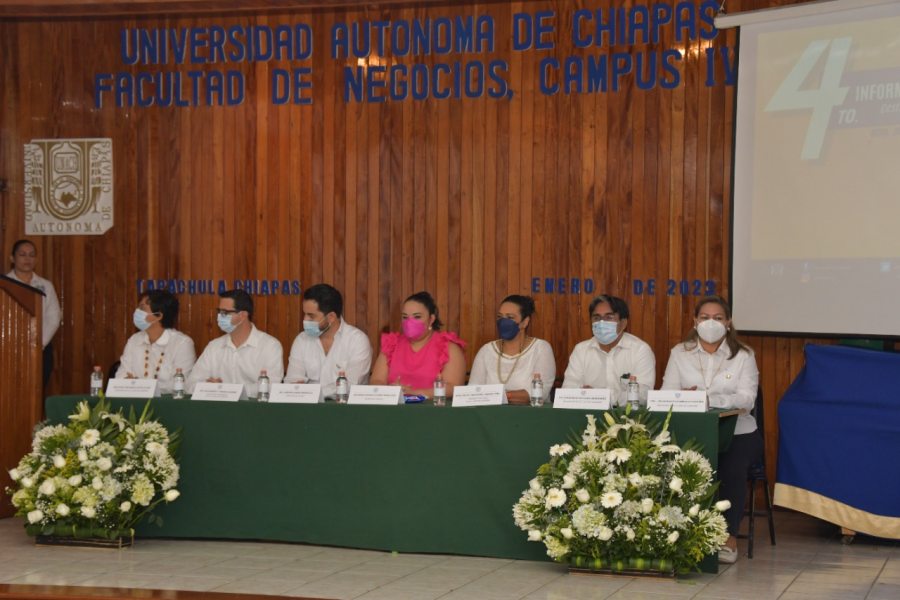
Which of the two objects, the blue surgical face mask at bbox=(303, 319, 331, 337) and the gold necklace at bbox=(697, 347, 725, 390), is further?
the blue surgical face mask at bbox=(303, 319, 331, 337)

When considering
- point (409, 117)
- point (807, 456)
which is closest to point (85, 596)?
point (807, 456)

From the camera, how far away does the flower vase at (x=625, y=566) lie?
521cm

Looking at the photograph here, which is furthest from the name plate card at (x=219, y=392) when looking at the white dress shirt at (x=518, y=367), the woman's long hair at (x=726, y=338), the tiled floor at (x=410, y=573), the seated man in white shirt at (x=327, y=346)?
the woman's long hair at (x=726, y=338)

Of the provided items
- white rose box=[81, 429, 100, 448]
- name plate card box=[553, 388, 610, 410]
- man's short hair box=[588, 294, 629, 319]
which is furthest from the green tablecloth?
man's short hair box=[588, 294, 629, 319]

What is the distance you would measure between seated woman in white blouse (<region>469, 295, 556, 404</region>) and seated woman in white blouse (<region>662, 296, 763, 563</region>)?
Result: 0.69 metres

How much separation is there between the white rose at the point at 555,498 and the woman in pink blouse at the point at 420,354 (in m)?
1.37

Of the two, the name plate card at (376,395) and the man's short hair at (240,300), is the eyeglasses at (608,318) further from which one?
the man's short hair at (240,300)

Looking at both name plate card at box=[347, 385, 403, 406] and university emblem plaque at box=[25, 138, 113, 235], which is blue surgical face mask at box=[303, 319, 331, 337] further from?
university emblem plaque at box=[25, 138, 113, 235]

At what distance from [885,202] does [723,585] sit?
2655mm

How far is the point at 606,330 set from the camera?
6129 millimetres

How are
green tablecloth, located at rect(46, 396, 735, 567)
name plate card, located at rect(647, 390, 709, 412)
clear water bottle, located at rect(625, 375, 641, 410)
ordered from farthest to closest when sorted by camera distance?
green tablecloth, located at rect(46, 396, 735, 567) < clear water bottle, located at rect(625, 375, 641, 410) < name plate card, located at rect(647, 390, 709, 412)

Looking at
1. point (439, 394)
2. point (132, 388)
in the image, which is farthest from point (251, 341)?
point (439, 394)

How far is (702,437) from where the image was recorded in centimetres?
534

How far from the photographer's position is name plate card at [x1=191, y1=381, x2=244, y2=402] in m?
6.09
